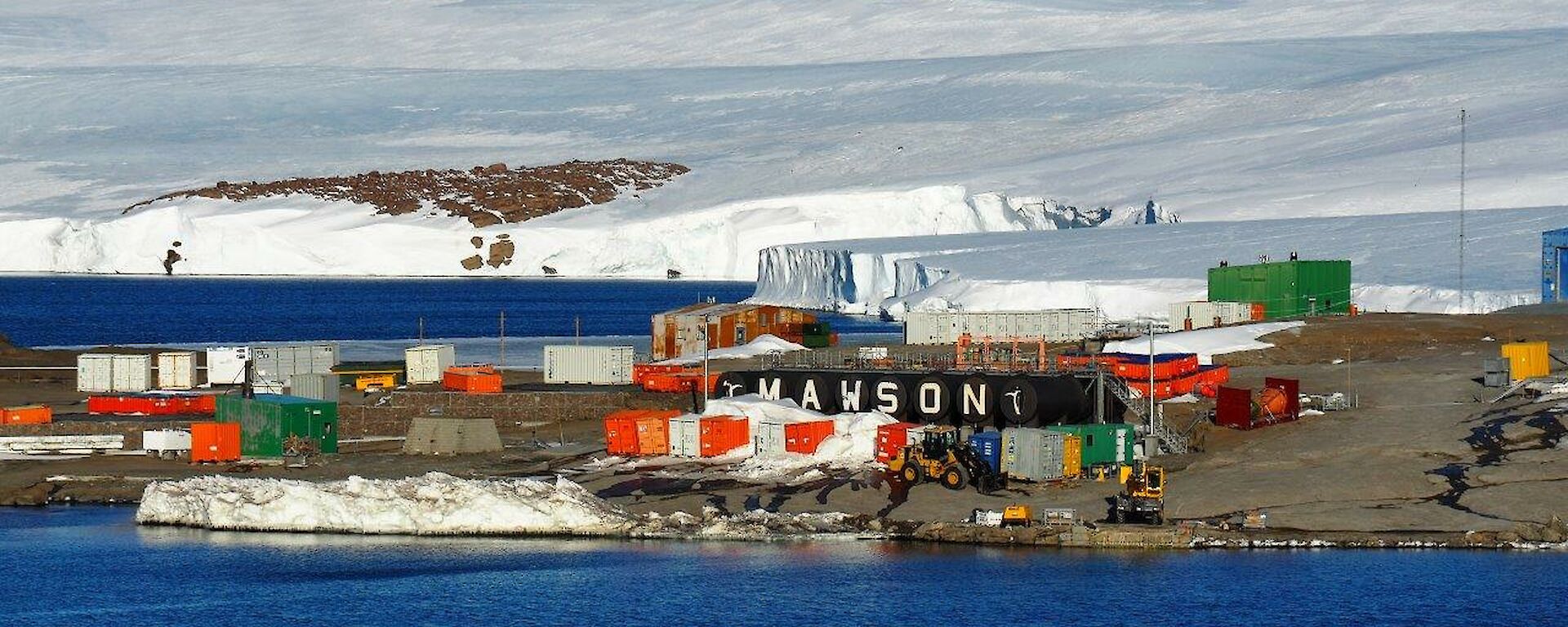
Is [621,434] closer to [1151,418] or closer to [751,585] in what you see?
[1151,418]

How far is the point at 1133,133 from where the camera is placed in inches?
7515

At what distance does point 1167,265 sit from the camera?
10688 centimetres

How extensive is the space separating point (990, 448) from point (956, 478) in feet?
5.25

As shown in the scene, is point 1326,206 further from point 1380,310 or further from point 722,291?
point 722,291

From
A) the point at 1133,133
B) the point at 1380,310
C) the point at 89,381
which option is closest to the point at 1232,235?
the point at 1380,310

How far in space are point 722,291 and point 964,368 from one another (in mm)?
118759

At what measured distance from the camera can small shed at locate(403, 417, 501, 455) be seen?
58.4 m

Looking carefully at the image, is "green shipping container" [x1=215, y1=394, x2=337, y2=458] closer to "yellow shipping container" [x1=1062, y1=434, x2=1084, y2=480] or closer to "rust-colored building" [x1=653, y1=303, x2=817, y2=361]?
"yellow shipping container" [x1=1062, y1=434, x2=1084, y2=480]

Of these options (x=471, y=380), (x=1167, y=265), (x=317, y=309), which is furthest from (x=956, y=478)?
(x=317, y=309)

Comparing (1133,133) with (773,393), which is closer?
(773,393)

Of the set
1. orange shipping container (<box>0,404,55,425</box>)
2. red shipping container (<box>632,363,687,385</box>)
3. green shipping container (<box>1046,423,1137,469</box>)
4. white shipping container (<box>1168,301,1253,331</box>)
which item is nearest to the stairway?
green shipping container (<box>1046,423,1137,469</box>)

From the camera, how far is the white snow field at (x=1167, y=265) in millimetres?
95438

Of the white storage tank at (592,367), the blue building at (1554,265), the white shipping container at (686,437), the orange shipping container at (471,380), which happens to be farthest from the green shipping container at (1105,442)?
the blue building at (1554,265)

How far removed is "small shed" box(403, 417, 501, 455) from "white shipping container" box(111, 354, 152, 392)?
15.4m
